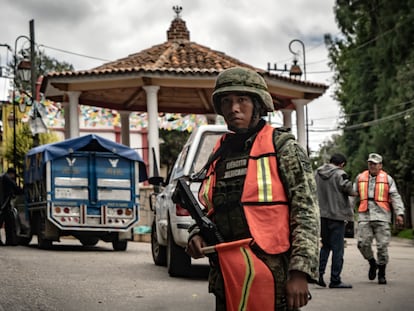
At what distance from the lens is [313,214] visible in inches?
157

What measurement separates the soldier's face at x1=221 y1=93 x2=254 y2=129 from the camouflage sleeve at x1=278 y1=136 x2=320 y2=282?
0.91 ft

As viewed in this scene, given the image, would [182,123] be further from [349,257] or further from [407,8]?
[349,257]

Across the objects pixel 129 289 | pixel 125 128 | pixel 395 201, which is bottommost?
pixel 129 289

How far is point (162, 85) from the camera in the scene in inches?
931

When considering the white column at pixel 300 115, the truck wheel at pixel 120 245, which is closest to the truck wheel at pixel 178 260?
the truck wheel at pixel 120 245

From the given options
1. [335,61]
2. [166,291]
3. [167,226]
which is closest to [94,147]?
[167,226]

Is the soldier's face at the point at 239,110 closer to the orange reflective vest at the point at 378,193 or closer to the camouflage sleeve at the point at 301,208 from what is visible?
the camouflage sleeve at the point at 301,208

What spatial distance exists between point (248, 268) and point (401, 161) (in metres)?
30.9

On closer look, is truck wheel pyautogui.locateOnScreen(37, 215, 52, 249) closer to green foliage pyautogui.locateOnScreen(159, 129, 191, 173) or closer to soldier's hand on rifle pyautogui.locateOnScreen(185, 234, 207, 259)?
soldier's hand on rifle pyautogui.locateOnScreen(185, 234, 207, 259)

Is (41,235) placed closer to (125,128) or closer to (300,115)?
(300,115)

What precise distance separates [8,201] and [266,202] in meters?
17.0

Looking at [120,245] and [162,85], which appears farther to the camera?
[162,85]

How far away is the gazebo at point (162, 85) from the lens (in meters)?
23.3

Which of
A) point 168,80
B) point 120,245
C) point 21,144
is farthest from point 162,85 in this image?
point 21,144
